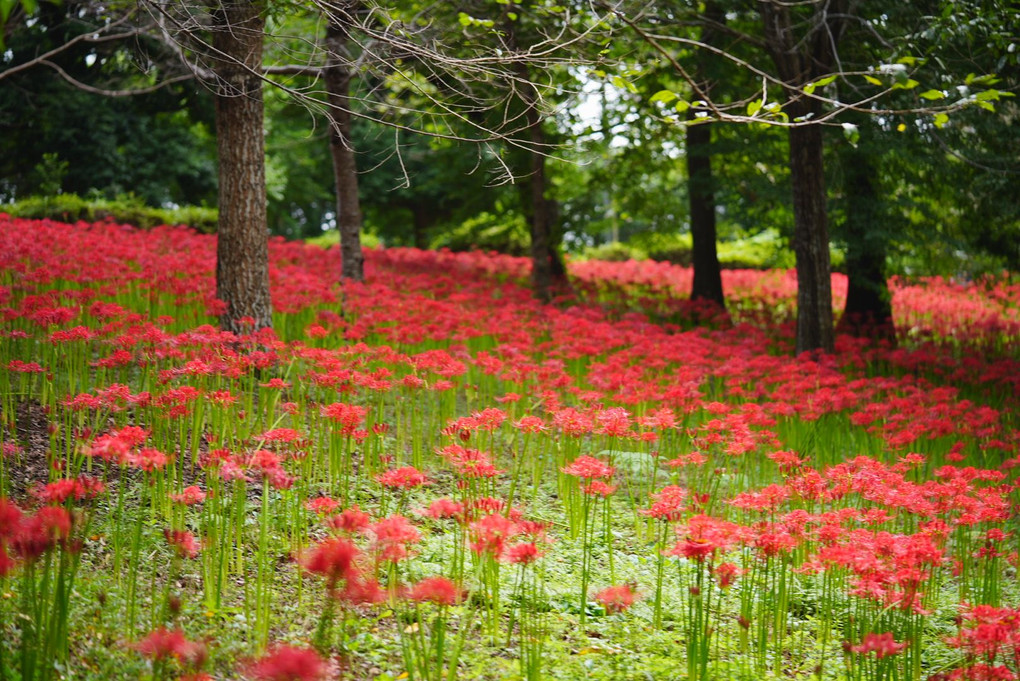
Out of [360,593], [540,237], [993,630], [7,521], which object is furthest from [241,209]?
[993,630]

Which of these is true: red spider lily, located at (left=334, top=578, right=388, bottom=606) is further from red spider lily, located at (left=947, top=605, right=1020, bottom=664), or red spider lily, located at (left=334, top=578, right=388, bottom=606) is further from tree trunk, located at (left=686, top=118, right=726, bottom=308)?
tree trunk, located at (left=686, top=118, right=726, bottom=308)

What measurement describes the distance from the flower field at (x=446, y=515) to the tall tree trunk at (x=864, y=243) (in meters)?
2.86

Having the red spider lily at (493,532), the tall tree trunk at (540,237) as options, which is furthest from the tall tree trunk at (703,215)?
the red spider lily at (493,532)

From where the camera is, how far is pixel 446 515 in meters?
5.30

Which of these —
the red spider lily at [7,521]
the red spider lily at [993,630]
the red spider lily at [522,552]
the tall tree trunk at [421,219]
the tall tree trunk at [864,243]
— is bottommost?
the red spider lily at [993,630]

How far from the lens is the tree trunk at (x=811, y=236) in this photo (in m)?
11.4

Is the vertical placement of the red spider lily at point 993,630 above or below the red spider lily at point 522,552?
below

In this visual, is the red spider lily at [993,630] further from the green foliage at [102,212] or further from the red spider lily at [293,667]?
the green foliage at [102,212]

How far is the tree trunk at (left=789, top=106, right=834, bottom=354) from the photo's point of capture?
11414 millimetres

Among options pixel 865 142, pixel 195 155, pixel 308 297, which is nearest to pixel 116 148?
pixel 195 155

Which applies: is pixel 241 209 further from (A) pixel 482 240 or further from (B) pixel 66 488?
(A) pixel 482 240

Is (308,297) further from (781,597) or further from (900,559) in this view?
(900,559)

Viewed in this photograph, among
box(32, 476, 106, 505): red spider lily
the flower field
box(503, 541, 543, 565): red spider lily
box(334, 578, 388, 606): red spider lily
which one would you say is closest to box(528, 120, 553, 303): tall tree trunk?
the flower field

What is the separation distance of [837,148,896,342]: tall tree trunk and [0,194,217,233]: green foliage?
12739 mm
